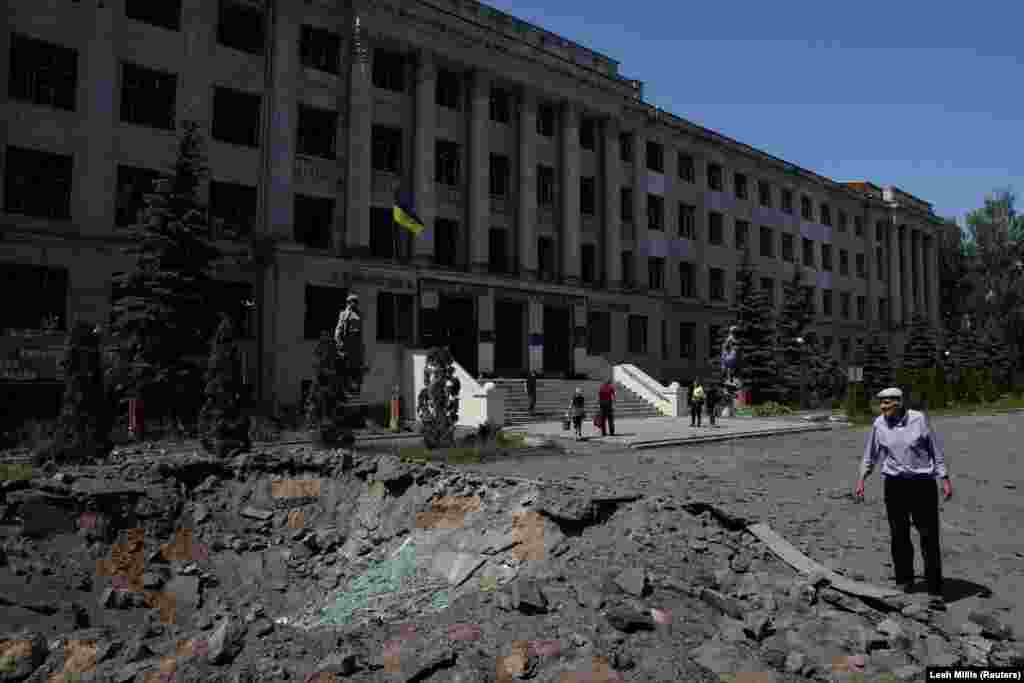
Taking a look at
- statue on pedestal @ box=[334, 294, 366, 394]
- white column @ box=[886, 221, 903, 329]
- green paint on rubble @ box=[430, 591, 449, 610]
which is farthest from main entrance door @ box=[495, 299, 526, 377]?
white column @ box=[886, 221, 903, 329]

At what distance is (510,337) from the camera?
31781mm

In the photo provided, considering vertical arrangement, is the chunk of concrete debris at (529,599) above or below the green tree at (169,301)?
below

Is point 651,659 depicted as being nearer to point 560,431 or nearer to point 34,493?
point 34,493

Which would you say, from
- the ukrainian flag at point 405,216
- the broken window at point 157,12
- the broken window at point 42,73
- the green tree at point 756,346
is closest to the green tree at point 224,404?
the ukrainian flag at point 405,216

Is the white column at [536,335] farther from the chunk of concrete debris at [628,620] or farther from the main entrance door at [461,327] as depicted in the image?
the chunk of concrete debris at [628,620]

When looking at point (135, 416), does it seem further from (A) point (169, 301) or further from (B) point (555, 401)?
(B) point (555, 401)

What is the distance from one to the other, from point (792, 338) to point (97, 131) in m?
34.3

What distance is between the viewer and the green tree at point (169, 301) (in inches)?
764

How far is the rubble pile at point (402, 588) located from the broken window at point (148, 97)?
16.4 meters

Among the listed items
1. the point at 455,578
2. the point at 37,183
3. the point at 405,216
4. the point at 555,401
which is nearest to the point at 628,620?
the point at 455,578

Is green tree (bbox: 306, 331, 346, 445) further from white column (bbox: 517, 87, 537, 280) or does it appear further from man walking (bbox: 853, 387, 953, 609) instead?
white column (bbox: 517, 87, 537, 280)

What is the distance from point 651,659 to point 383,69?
1116 inches

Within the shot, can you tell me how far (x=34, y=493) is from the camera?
9570 mm

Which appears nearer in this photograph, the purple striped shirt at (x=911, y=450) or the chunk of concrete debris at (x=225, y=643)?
the chunk of concrete debris at (x=225, y=643)
